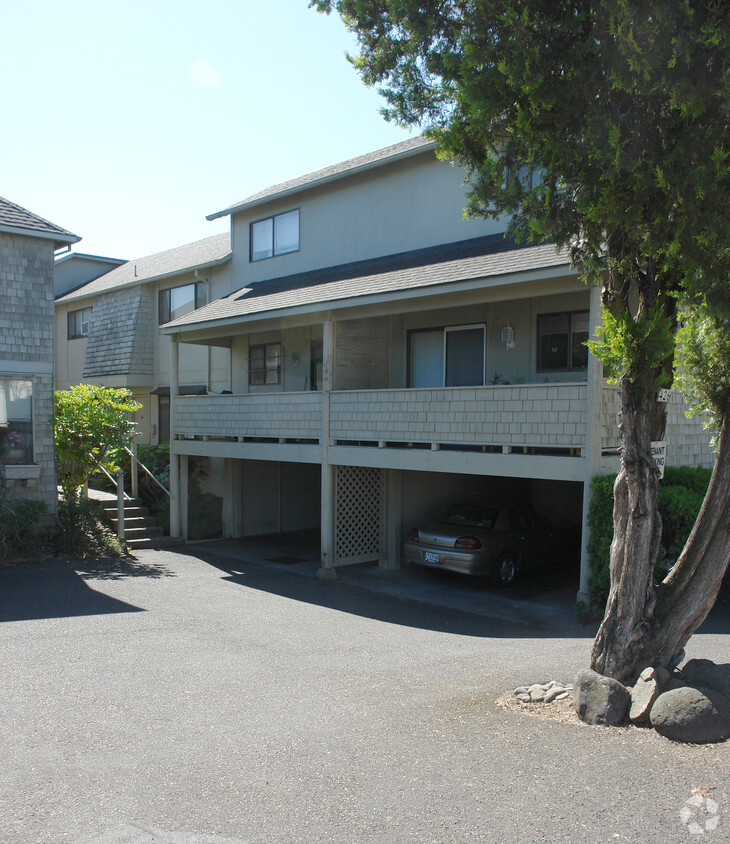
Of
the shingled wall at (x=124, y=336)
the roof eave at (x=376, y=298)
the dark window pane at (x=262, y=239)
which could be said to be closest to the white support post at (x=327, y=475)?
the roof eave at (x=376, y=298)

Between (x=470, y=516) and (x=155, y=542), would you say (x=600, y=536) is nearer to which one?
(x=470, y=516)

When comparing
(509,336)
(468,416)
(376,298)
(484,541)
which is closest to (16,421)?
(376,298)

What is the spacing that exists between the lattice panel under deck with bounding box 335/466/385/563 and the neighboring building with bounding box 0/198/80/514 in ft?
20.4

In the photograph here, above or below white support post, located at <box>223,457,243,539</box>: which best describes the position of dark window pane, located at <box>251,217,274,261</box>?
above

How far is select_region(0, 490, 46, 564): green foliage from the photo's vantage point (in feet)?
45.0

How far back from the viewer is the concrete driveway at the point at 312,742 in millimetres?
4441

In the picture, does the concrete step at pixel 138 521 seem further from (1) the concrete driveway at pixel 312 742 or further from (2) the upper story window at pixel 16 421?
(1) the concrete driveway at pixel 312 742

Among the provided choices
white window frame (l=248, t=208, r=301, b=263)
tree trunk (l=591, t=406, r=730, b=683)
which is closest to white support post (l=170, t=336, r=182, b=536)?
white window frame (l=248, t=208, r=301, b=263)

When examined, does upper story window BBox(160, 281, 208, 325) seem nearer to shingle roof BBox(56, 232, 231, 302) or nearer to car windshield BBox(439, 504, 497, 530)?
shingle roof BBox(56, 232, 231, 302)

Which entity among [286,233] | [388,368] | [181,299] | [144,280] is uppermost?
[286,233]

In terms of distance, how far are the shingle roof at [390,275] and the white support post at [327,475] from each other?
876 millimetres

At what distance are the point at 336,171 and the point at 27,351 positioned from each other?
811 centimetres

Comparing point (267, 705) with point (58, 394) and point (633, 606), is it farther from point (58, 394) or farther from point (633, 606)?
point (58, 394)

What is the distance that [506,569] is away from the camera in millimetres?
13141
